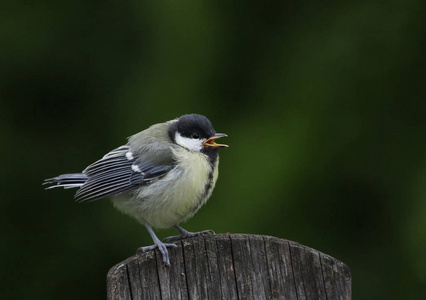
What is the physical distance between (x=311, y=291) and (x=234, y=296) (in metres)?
0.23

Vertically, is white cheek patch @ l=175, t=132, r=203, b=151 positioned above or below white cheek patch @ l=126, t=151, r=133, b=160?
above

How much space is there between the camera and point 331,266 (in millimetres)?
1862

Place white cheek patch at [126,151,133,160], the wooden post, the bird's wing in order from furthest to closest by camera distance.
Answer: white cheek patch at [126,151,133,160]
the bird's wing
the wooden post

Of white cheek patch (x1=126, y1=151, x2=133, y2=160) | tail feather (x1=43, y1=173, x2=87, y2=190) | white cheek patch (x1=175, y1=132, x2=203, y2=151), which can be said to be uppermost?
white cheek patch (x1=175, y1=132, x2=203, y2=151)

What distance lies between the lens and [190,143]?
10.0 ft

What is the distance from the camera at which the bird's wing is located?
2852mm

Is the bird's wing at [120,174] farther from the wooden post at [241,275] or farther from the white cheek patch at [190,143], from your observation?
the wooden post at [241,275]

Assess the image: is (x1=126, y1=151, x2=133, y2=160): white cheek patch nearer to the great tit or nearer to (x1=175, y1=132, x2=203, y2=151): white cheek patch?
the great tit

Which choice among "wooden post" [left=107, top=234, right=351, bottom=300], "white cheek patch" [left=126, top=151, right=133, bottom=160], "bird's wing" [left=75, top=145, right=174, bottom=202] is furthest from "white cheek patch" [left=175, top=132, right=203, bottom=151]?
"wooden post" [left=107, top=234, right=351, bottom=300]

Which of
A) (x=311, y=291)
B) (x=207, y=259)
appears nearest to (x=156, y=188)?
(x=207, y=259)

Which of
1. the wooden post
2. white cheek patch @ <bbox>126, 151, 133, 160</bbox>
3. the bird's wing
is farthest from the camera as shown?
white cheek patch @ <bbox>126, 151, 133, 160</bbox>

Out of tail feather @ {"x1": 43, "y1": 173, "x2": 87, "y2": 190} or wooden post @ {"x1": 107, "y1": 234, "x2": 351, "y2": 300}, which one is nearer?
wooden post @ {"x1": 107, "y1": 234, "x2": 351, "y2": 300}

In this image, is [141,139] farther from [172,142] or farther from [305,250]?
[305,250]

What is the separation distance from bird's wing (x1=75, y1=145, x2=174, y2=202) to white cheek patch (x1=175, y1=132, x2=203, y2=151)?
0.33ft
